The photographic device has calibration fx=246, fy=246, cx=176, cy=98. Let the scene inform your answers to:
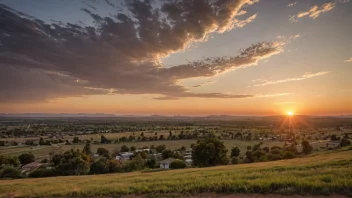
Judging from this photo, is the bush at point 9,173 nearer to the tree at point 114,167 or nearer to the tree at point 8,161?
the tree at point 8,161

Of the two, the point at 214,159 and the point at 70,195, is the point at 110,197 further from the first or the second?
the point at 214,159

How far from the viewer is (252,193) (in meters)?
12.3

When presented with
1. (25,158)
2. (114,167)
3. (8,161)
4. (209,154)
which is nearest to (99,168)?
(114,167)

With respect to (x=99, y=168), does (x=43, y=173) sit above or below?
below

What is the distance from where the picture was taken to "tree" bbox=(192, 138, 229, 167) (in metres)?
45.2

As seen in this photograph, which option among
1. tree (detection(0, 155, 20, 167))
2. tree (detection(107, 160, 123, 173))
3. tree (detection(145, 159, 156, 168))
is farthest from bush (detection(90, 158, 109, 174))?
tree (detection(0, 155, 20, 167))

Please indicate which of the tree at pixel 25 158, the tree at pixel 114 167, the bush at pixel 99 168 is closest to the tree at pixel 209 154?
the tree at pixel 114 167

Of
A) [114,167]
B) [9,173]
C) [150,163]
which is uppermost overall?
[114,167]

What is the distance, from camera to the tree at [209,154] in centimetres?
4516

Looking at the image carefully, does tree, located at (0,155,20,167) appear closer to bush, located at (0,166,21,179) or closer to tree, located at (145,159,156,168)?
bush, located at (0,166,21,179)

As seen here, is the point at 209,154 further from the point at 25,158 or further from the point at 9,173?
the point at 25,158

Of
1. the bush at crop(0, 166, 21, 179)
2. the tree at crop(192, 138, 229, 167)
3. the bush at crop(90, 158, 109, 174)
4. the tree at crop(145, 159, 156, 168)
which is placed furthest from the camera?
the tree at crop(145, 159, 156, 168)

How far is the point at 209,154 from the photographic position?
45.1 m

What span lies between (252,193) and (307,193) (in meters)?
2.48
